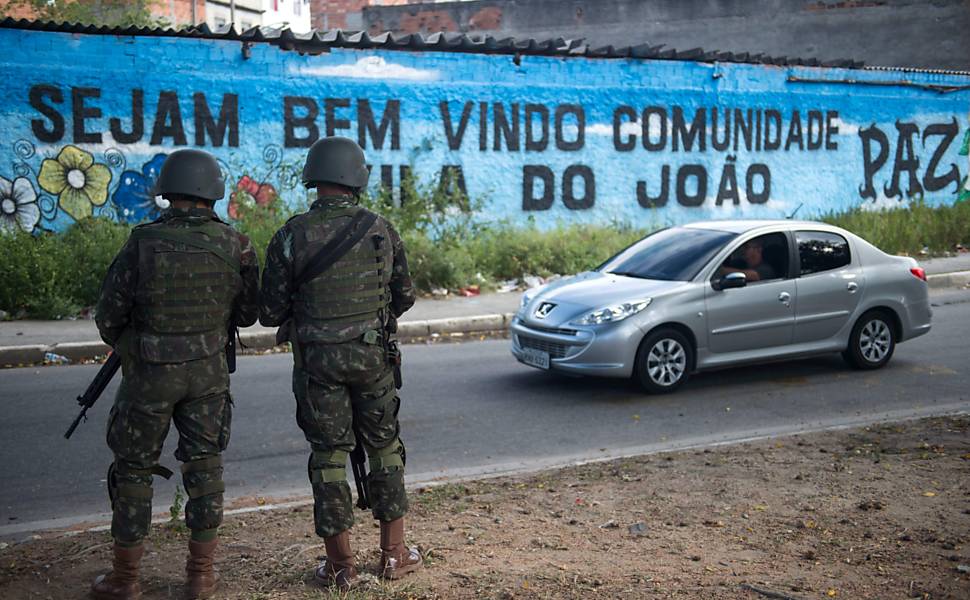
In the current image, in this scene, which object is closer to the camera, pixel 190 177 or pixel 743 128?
pixel 190 177

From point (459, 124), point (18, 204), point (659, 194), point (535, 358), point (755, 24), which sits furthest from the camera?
point (755, 24)

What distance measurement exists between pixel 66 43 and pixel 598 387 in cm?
964

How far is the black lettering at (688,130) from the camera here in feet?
63.0

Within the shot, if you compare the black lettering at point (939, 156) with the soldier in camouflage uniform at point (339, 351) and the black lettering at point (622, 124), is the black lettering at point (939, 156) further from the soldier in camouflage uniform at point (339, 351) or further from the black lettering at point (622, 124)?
the soldier in camouflage uniform at point (339, 351)

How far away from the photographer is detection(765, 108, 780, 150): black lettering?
20328 millimetres

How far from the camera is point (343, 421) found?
4406 millimetres

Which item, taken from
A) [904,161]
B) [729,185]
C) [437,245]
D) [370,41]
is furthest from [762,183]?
[370,41]

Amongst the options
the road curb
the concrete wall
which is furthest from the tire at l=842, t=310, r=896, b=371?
the concrete wall

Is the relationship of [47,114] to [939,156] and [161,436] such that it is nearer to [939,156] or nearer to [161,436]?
[161,436]

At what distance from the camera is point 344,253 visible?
443 cm

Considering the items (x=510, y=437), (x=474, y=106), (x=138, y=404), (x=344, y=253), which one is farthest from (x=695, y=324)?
(x=474, y=106)

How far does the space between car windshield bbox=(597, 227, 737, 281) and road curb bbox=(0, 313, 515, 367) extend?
3.11 meters

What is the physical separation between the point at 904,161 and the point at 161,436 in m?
21.2

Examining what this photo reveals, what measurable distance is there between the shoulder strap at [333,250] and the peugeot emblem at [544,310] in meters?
4.72
